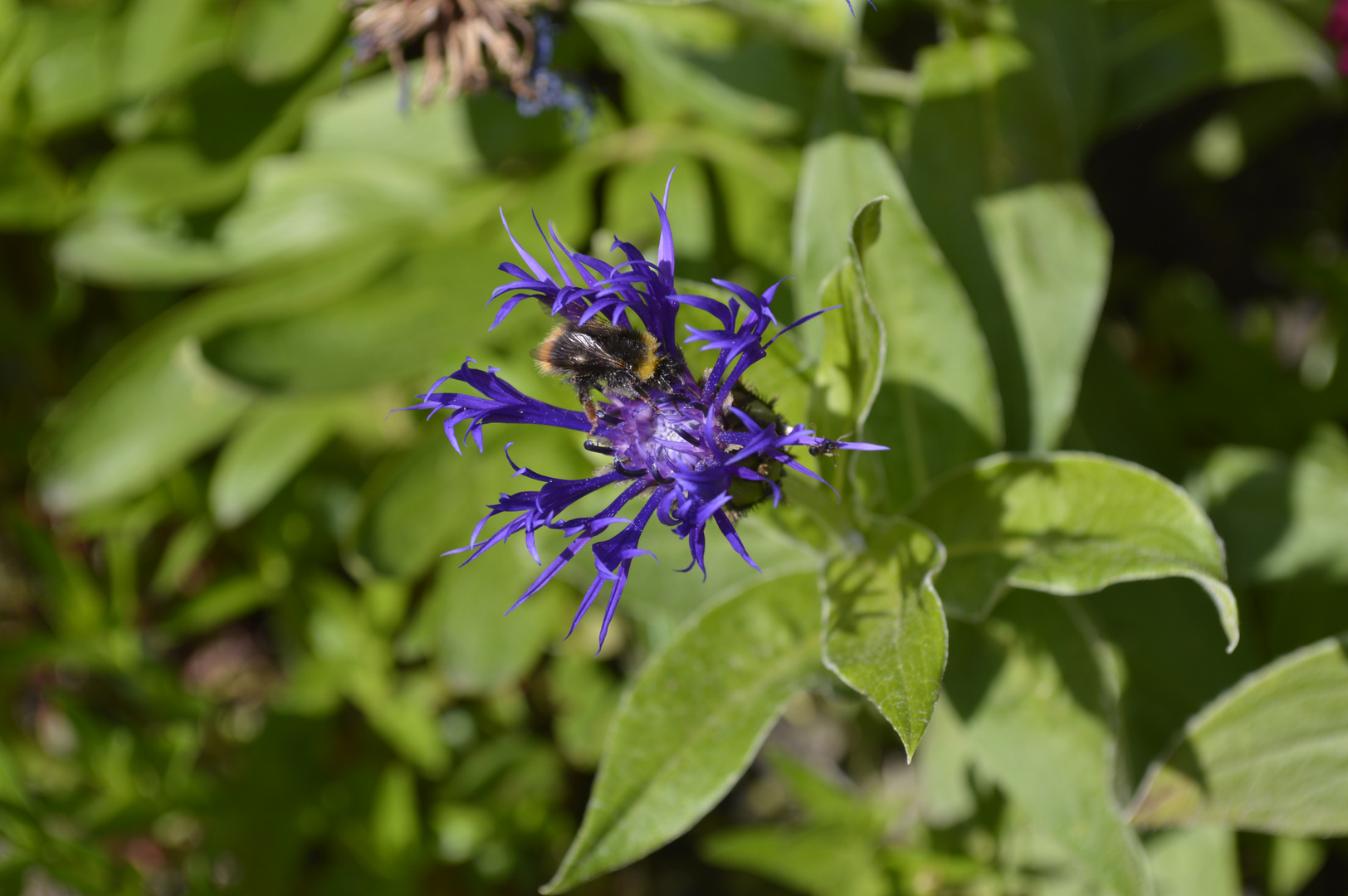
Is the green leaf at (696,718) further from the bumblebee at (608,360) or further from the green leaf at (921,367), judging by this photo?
the bumblebee at (608,360)

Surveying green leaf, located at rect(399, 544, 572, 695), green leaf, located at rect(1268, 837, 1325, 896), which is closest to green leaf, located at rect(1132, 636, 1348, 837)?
green leaf, located at rect(1268, 837, 1325, 896)

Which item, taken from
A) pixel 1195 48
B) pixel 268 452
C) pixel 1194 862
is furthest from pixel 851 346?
pixel 268 452

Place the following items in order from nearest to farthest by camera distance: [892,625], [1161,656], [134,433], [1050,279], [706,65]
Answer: [892,625] → [1050,279] → [1161,656] → [706,65] → [134,433]

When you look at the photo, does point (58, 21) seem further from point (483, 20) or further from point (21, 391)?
point (483, 20)

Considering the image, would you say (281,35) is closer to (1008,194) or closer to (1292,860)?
(1008,194)

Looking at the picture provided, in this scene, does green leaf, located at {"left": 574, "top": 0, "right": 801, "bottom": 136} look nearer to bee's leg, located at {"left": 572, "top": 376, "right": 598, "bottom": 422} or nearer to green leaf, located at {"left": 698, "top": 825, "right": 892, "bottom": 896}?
bee's leg, located at {"left": 572, "top": 376, "right": 598, "bottom": 422}

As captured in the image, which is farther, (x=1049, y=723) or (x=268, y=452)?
(x=268, y=452)

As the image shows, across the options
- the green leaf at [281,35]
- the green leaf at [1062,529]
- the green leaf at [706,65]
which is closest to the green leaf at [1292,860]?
the green leaf at [1062,529]
